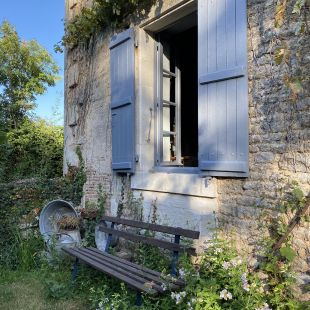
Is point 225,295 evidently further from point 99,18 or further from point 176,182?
point 99,18

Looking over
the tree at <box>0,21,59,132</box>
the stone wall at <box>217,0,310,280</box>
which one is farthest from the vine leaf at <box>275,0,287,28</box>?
the tree at <box>0,21,59,132</box>

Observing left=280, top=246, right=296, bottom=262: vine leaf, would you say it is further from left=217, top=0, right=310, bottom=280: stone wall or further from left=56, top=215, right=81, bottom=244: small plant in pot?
left=56, top=215, right=81, bottom=244: small plant in pot

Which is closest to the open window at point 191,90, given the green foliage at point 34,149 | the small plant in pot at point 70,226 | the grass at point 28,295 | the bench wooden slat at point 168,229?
the bench wooden slat at point 168,229

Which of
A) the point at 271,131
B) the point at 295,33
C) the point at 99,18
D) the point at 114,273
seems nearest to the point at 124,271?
the point at 114,273

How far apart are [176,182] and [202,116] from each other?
0.87 metres

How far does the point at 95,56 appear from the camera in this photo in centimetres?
622

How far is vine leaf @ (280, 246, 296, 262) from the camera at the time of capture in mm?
3019

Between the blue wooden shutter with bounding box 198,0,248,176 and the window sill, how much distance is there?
198 mm

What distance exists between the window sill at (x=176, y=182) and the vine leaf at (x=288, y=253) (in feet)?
Answer: 3.24

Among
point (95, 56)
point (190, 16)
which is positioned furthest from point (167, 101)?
point (95, 56)

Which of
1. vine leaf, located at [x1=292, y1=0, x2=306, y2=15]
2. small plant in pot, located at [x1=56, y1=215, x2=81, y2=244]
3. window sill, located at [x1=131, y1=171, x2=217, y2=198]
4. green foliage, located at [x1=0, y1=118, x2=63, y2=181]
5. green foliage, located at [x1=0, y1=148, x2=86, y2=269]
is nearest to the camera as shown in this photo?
vine leaf, located at [x1=292, y1=0, x2=306, y2=15]

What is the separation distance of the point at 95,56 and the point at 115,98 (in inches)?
46.1

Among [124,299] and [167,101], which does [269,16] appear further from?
[124,299]

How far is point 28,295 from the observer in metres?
4.18
